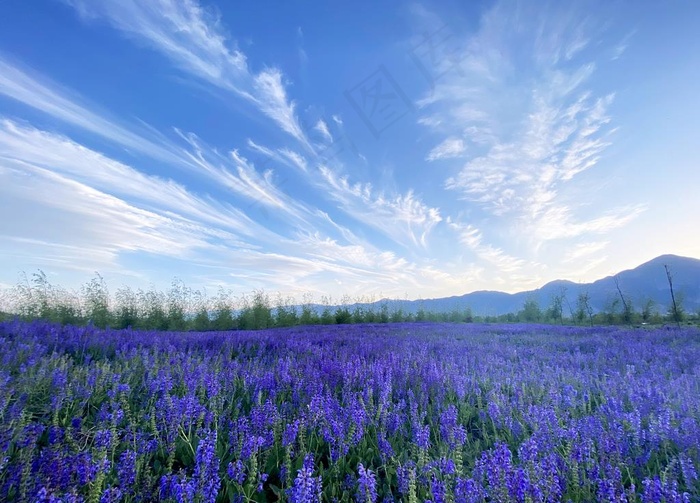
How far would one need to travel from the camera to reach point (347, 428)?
256 centimetres

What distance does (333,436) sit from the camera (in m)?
2.45

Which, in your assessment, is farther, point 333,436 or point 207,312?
point 207,312

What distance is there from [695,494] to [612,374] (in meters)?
3.01

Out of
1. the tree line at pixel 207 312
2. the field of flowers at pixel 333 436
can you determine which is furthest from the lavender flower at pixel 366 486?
the tree line at pixel 207 312

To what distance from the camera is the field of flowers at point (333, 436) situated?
170 cm

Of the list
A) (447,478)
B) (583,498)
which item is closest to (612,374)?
(583,498)

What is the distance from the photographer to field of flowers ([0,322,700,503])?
170cm

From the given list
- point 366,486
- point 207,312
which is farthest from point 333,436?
point 207,312

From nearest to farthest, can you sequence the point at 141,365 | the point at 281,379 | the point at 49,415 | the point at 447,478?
the point at 447,478, the point at 49,415, the point at 281,379, the point at 141,365

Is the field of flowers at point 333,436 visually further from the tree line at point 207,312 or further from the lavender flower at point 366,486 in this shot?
the tree line at point 207,312

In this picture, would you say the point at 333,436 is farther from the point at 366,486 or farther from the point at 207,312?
the point at 207,312

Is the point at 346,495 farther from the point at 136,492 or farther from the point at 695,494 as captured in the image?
the point at 695,494

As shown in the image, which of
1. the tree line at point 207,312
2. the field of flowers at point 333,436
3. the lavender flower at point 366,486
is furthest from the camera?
the tree line at point 207,312

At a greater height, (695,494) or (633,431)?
(633,431)
